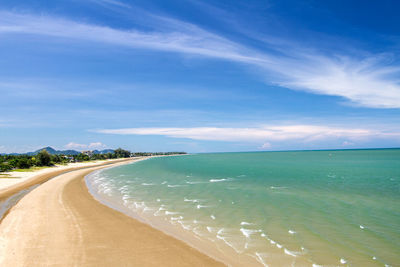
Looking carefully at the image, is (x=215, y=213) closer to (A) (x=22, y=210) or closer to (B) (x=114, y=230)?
(B) (x=114, y=230)

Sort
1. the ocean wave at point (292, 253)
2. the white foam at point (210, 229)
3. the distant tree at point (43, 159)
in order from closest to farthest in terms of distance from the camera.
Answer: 1. the ocean wave at point (292, 253)
2. the white foam at point (210, 229)
3. the distant tree at point (43, 159)

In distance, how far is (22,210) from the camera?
20453mm

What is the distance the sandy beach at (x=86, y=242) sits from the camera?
10.8 metres

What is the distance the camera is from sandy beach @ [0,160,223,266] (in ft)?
35.5

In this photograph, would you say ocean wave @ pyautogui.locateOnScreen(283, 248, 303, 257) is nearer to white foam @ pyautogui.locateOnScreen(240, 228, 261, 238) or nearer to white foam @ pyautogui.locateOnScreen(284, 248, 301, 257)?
white foam @ pyautogui.locateOnScreen(284, 248, 301, 257)

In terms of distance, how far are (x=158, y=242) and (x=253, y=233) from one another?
6.06m

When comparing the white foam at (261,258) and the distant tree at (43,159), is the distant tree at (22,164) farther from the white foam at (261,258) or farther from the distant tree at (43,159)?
the white foam at (261,258)

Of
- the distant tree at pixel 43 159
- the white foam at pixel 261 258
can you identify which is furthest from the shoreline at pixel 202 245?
the distant tree at pixel 43 159

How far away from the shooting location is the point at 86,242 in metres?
12.9

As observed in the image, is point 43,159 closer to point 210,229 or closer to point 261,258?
point 210,229

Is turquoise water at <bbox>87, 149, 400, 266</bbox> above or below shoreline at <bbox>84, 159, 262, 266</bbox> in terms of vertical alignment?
below

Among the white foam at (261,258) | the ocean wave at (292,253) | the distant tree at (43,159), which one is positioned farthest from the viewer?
the distant tree at (43,159)

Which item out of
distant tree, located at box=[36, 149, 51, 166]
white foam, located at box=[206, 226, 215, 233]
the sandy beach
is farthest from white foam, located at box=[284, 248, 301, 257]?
distant tree, located at box=[36, 149, 51, 166]

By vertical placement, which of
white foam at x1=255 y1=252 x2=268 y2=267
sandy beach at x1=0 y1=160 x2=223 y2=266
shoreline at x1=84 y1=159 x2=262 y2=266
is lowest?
white foam at x1=255 y1=252 x2=268 y2=267
